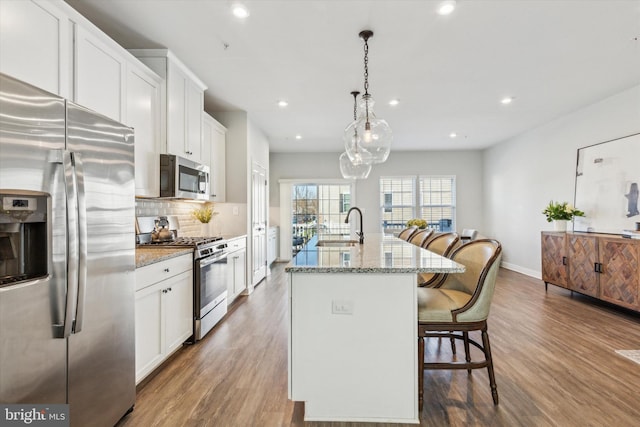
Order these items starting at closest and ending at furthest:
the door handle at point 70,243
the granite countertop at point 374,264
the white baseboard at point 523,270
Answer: the door handle at point 70,243 → the granite countertop at point 374,264 → the white baseboard at point 523,270

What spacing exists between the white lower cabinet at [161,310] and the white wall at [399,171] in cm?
514

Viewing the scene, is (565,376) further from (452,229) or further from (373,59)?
(452,229)

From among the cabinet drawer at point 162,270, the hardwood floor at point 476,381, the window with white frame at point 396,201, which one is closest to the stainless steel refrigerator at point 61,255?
the cabinet drawer at point 162,270

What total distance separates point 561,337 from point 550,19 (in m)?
2.77

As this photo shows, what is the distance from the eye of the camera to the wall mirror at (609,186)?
3859 mm

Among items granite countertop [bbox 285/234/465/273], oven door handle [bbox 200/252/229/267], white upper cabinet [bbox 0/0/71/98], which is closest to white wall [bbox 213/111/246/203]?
oven door handle [bbox 200/252/229/267]

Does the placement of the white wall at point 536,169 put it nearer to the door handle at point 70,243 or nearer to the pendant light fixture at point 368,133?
the pendant light fixture at point 368,133

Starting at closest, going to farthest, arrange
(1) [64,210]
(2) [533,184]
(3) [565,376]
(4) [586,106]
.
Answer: (1) [64,210] < (3) [565,376] < (4) [586,106] < (2) [533,184]

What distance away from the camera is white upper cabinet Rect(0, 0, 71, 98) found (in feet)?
5.17

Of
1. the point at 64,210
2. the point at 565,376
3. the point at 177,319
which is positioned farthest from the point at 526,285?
the point at 64,210

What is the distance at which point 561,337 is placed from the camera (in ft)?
9.92

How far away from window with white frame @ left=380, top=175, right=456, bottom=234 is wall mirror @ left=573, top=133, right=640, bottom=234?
323 centimetres

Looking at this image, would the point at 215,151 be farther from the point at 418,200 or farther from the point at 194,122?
the point at 418,200

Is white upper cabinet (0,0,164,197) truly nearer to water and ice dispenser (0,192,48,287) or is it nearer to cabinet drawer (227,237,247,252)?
water and ice dispenser (0,192,48,287)
